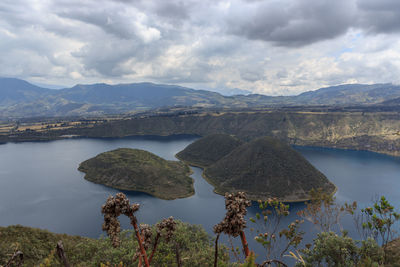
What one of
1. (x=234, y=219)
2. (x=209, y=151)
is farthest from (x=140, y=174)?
(x=234, y=219)

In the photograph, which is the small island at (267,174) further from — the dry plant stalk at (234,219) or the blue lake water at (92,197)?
the dry plant stalk at (234,219)

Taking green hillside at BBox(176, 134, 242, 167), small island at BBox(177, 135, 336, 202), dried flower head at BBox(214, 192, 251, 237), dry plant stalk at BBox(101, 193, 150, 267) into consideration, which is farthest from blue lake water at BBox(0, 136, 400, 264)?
dry plant stalk at BBox(101, 193, 150, 267)

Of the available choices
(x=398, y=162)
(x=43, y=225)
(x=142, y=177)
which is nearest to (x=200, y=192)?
(x=142, y=177)

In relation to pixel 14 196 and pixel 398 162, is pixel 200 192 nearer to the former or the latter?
pixel 14 196

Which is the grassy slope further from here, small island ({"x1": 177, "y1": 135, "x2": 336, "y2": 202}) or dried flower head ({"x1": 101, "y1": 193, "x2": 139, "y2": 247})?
small island ({"x1": 177, "y1": 135, "x2": 336, "y2": 202})

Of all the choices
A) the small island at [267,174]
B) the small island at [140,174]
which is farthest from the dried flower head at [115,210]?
the small island at [140,174]

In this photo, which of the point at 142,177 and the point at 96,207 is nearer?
the point at 96,207

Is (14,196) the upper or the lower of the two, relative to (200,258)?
lower
